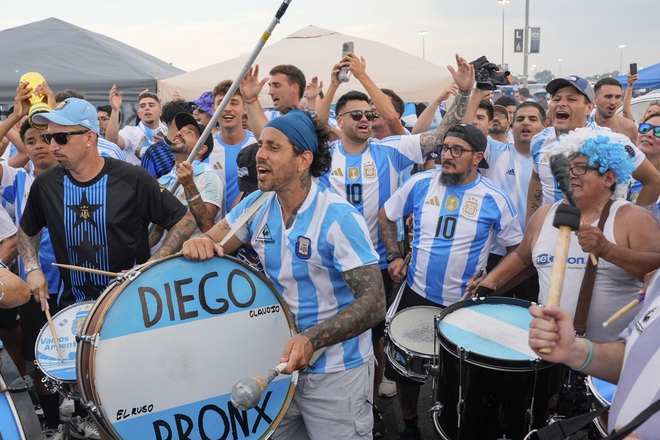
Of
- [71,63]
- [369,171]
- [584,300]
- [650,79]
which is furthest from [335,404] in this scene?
[650,79]

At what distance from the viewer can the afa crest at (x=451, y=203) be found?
14.3ft

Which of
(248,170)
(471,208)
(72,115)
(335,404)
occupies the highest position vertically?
(72,115)

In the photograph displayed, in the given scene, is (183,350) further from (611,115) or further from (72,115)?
(611,115)

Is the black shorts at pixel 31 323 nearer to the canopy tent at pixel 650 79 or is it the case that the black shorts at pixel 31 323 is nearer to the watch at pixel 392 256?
the watch at pixel 392 256

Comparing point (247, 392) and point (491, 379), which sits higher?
point (247, 392)

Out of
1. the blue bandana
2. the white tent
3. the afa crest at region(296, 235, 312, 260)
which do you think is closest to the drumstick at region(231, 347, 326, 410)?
the afa crest at region(296, 235, 312, 260)

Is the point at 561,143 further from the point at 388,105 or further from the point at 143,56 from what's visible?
the point at 143,56

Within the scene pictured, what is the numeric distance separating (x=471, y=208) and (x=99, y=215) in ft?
8.55

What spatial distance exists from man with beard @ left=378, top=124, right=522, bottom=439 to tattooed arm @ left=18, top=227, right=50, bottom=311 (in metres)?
2.43

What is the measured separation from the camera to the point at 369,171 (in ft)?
16.3

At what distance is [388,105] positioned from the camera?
547 cm

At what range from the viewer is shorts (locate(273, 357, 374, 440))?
2826mm

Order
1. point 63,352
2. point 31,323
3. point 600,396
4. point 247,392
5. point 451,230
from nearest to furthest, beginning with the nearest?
point 247,392 → point 600,396 → point 63,352 → point 31,323 → point 451,230

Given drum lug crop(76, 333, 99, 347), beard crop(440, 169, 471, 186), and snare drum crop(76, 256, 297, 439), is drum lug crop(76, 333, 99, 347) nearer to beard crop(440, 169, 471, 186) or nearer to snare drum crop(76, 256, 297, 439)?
snare drum crop(76, 256, 297, 439)
